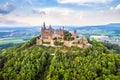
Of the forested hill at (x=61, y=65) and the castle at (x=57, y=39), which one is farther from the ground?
the castle at (x=57, y=39)

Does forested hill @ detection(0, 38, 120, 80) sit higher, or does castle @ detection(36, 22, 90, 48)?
castle @ detection(36, 22, 90, 48)

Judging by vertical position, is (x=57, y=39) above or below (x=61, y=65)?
above

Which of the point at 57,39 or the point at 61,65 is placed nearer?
the point at 61,65

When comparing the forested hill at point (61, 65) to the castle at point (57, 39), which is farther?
the castle at point (57, 39)

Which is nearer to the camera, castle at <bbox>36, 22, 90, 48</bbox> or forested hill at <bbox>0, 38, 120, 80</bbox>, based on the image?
forested hill at <bbox>0, 38, 120, 80</bbox>

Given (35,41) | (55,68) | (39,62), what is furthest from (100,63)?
(35,41)
